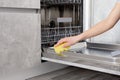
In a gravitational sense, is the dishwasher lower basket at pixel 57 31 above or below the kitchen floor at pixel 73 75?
above

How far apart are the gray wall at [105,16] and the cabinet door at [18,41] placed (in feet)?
2.00

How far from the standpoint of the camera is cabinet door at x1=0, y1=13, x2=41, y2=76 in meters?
1.11

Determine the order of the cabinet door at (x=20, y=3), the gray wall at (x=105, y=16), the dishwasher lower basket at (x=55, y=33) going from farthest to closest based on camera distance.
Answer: the gray wall at (x=105, y=16) < the dishwasher lower basket at (x=55, y=33) < the cabinet door at (x=20, y=3)

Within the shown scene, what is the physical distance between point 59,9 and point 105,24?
53 cm

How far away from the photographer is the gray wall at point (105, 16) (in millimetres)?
1644

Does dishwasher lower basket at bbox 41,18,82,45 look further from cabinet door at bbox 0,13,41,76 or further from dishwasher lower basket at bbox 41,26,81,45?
cabinet door at bbox 0,13,41,76

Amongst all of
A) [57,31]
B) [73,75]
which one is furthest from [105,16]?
[73,75]

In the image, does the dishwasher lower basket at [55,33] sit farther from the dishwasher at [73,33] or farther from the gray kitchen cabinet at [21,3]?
the gray kitchen cabinet at [21,3]

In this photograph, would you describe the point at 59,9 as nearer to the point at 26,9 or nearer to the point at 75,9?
→ the point at 75,9

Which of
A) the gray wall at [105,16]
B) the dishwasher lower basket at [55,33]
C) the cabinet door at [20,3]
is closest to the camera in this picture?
the cabinet door at [20,3]

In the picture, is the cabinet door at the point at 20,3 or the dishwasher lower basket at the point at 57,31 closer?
the cabinet door at the point at 20,3

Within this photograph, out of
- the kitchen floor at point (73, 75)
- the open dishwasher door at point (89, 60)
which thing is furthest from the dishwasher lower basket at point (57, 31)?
the kitchen floor at point (73, 75)

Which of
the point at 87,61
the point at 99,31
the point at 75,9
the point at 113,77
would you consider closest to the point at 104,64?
the point at 87,61

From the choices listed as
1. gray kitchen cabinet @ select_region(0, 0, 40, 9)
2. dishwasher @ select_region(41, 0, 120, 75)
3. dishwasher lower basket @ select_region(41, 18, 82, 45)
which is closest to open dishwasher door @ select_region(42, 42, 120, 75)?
dishwasher @ select_region(41, 0, 120, 75)
